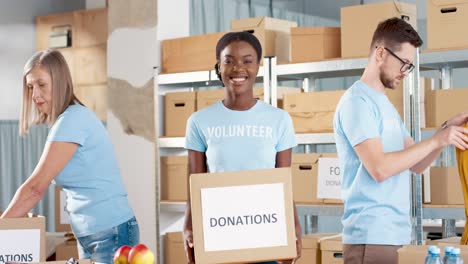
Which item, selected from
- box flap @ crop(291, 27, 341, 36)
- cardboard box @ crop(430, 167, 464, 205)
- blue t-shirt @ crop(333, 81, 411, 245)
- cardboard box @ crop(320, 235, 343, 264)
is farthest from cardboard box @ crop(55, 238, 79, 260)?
blue t-shirt @ crop(333, 81, 411, 245)

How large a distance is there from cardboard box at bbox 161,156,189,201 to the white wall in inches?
123

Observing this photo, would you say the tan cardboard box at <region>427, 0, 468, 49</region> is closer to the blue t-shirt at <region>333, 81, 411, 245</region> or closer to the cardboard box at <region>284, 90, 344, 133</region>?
the cardboard box at <region>284, 90, 344, 133</region>

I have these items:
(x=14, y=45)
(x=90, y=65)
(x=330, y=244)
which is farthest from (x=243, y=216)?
(x=14, y=45)

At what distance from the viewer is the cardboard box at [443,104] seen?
4.30 meters

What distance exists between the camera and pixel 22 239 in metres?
2.50

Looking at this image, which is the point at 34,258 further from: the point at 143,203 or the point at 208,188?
the point at 143,203

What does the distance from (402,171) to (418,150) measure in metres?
0.09

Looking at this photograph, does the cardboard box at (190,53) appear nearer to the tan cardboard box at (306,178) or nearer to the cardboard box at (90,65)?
the tan cardboard box at (306,178)

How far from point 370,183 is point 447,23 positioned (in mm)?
1925

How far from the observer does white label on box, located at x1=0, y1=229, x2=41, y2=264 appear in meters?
2.47

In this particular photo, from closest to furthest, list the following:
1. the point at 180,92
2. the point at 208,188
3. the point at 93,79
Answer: the point at 208,188, the point at 180,92, the point at 93,79

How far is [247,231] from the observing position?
2.33m

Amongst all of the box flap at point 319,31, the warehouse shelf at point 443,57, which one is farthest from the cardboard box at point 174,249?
the warehouse shelf at point 443,57

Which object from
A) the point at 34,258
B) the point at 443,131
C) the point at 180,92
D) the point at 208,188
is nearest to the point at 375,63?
the point at 443,131
